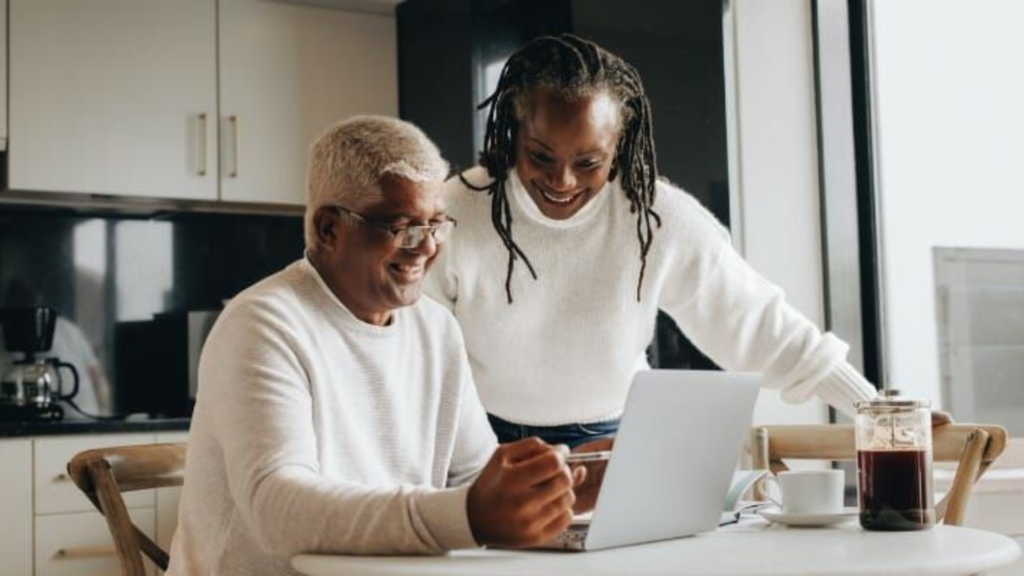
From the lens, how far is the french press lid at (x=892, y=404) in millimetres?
1481

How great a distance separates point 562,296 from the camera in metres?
2.04

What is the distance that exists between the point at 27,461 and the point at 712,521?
235cm

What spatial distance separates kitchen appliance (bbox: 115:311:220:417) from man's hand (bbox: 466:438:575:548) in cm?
287

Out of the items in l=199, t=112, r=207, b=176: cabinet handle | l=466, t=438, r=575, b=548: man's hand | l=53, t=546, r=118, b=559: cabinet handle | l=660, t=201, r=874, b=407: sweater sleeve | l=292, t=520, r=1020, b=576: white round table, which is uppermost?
l=199, t=112, r=207, b=176: cabinet handle

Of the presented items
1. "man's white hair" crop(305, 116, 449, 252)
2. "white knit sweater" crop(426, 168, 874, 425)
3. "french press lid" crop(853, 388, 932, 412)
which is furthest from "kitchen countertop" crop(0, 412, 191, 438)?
"french press lid" crop(853, 388, 932, 412)

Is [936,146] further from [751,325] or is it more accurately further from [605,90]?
[605,90]

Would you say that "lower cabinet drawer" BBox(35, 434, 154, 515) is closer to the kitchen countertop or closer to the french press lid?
the kitchen countertop

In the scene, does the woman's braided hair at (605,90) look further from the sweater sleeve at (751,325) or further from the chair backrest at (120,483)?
the chair backrest at (120,483)

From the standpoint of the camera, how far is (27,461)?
3.37 metres

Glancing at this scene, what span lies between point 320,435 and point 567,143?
54 centimetres

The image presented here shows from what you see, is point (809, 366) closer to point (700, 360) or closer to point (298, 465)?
point (298, 465)

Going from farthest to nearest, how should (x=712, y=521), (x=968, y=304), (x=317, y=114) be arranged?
(x=317, y=114)
(x=968, y=304)
(x=712, y=521)

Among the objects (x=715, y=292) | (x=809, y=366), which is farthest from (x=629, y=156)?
(x=809, y=366)

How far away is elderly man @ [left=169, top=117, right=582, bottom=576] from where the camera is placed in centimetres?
128
